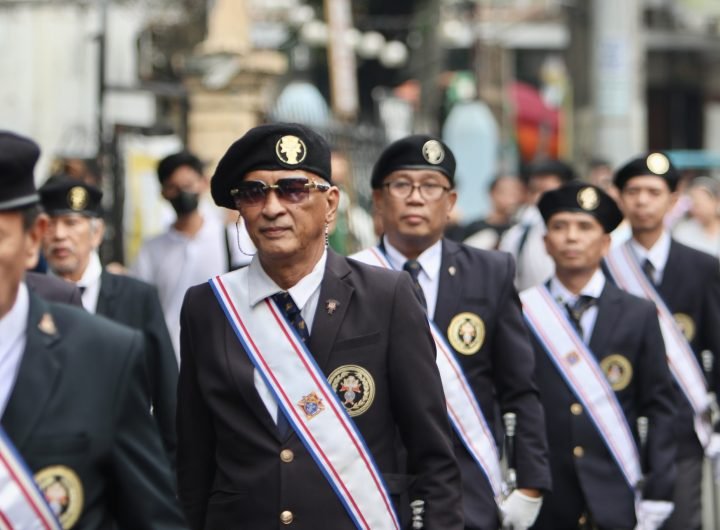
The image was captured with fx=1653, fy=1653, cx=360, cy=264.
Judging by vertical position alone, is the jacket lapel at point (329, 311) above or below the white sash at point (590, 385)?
above

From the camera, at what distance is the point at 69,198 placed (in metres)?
7.59

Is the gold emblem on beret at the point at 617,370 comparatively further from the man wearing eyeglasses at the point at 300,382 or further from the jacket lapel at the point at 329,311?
the jacket lapel at the point at 329,311

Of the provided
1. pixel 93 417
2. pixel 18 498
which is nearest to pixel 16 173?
pixel 93 417

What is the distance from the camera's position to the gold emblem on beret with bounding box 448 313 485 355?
648cm

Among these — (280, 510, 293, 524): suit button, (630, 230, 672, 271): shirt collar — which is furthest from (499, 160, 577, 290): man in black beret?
(280, 510, 293, 524): suit button

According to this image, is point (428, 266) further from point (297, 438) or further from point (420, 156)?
point (297, 438)

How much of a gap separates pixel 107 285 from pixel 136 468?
3.53 metres

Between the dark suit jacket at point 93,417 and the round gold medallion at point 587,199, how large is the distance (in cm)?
400

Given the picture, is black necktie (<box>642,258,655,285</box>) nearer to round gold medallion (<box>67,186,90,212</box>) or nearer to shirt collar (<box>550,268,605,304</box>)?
shirt collar (<box>550,268,605,304</box>)

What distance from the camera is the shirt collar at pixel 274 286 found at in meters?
5.00

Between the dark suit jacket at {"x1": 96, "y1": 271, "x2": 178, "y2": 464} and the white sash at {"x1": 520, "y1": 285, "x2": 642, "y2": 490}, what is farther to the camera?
the white sash at {"x1": 520, "y1": 285, "x2": 642, "y2": 490}

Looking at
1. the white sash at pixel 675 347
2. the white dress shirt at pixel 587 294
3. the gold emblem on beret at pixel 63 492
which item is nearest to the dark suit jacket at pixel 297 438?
the gold emblem on beret at pixel 63 492

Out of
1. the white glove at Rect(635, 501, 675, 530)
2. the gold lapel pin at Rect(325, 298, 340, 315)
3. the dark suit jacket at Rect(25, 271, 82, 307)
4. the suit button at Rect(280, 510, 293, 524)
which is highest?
the dark suit jacket at Rect(25, 271, 82, 307)

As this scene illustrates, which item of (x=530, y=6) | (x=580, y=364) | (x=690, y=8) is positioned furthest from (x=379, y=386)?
(x=530, y=6)
